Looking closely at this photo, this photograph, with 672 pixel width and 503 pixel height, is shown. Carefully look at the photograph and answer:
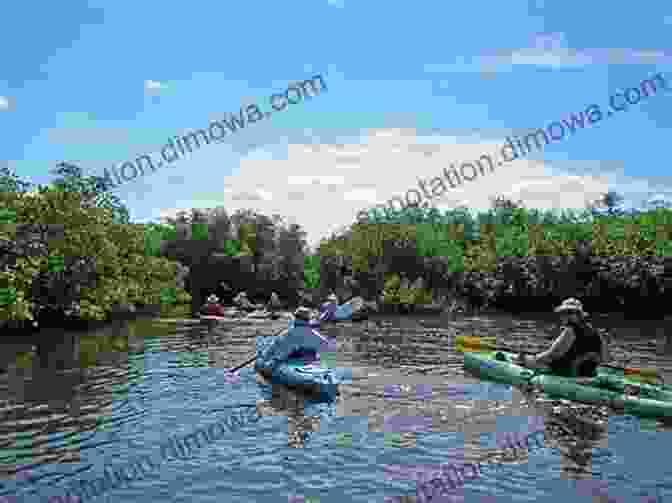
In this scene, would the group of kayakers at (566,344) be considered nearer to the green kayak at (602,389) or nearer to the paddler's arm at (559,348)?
the paddler's arm at (559,348)

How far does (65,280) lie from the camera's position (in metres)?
29.5

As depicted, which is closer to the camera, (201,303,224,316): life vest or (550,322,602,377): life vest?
(550,322,602,377): life vest

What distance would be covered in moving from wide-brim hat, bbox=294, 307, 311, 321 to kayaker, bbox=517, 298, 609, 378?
5215 mm

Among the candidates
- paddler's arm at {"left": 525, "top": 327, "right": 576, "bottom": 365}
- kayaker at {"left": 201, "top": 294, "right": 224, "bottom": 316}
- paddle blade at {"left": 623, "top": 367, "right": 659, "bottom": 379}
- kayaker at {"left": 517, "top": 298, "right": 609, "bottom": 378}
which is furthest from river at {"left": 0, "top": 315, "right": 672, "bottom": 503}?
kayaker at {"left": 201, "top": 294, "right": 224, "bottom": 316}

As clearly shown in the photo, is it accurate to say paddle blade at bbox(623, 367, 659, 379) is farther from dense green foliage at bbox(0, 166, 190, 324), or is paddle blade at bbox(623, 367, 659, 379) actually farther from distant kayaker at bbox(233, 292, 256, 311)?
distant kayaker at bbox(233, 292, 256, 311)

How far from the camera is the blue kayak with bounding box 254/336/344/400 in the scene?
44.5ft

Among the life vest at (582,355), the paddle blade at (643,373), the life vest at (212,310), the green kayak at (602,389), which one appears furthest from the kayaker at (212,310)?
the paddle blade at (643,373)

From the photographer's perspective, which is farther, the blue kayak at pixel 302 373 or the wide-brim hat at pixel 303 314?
the wide-brim hat at pixel 303 314

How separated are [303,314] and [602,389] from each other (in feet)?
20.6

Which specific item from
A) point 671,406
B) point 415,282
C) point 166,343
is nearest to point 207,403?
point 671,406

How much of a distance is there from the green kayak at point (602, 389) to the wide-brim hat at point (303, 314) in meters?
4.62

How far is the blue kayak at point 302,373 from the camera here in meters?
13.6

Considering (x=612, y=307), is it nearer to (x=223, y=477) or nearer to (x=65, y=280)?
(x=65, y=280)

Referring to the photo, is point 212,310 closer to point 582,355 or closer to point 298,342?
point 298,342
